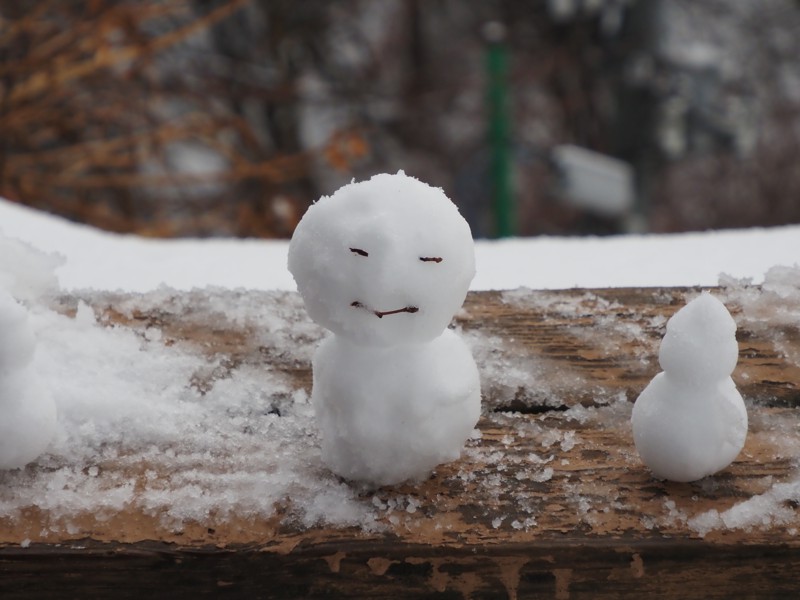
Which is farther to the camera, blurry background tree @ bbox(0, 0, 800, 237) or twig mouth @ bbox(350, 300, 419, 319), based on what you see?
blurry background tree @ bbox(0, 0, 800, 237)

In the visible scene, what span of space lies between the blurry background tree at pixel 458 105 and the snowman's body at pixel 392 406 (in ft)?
11.4

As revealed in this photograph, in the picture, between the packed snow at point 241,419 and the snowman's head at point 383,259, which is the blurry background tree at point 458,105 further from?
the snowman's head at point 383,259

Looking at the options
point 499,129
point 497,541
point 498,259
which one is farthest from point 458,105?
point 497,541

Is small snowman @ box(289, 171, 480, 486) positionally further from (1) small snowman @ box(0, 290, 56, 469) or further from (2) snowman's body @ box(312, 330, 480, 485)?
(1) small snowman @ box(0, 290, 56, 469)

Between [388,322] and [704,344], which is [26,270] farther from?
[704,344]

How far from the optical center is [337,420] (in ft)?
3.11

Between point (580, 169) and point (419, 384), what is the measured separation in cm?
381

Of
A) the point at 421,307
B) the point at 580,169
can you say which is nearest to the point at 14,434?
the point at 421,307

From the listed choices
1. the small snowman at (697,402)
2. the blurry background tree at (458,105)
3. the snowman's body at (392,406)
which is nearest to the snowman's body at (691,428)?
the small snowman at (697,402)

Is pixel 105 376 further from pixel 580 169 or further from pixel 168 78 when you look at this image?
pixel 168 78

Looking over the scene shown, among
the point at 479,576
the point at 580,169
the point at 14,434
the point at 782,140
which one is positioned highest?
→ the point at 782,140

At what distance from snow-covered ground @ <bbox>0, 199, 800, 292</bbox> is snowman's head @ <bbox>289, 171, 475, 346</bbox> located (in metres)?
0.83

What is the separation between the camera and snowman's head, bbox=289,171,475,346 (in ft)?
2.86

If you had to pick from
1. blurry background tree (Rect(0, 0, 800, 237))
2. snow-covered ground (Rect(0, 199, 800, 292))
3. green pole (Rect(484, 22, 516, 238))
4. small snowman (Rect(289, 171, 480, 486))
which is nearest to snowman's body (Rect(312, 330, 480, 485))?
small snowman (Rect(289, 171, 480, 486))
